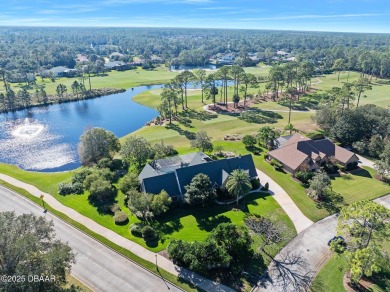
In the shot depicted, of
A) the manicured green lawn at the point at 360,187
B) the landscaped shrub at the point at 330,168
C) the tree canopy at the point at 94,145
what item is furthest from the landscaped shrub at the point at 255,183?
the tree canopy at the point at 94,145

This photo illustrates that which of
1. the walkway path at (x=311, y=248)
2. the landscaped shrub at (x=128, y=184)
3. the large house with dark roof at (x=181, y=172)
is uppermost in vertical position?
the large house with dark roof at (x=181, y=172)

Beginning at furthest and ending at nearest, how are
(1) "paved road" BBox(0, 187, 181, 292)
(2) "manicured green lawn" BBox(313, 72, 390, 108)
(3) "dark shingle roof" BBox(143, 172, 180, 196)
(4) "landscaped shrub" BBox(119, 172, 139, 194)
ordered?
(2) "manicured green lawn" BBox(313, 72, 390, 108)
(4) "landscaped shrub" BBox(119, 172, 139, 194)
(3) "dark shingle roof" BBox(143, 172, 180, 196)
(1) "paved road" BBox(0, 187, 181, 292)

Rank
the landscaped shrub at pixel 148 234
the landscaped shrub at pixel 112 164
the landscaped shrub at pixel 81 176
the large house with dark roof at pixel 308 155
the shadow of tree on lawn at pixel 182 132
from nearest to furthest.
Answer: the landscaped shrub at pixel 148 234 → the landscaped shrub at pixel 81 176 → the large house with dark roof at pixel 308 155 → the landscaped shrub at pixel 112 164 → the shadow of tree on lawn at pixel 182 132

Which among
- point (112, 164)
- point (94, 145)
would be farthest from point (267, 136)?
point (94, 145)

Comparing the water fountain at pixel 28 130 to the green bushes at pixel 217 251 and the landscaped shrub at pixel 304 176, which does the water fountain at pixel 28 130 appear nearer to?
the green bushes at pixel 217 251

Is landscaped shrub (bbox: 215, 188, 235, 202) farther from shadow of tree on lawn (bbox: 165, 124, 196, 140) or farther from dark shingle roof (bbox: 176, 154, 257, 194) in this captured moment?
shadow of tree on lawn (bbox: 165, 124, 196, 140)

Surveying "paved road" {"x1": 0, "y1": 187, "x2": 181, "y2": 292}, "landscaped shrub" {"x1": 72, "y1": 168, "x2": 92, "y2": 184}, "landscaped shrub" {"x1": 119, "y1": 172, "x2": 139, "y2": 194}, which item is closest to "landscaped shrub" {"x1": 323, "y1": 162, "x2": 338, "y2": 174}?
"landscaped shrub" {"x1": 119, "y1": 172, "x2": 139, "y2": 194}

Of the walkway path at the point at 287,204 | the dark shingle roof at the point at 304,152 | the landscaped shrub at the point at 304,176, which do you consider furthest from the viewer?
the dark shingle roof at the point at 304,152

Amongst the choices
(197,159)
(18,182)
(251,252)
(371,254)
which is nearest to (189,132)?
(197,159)

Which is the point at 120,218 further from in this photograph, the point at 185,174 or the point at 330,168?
the point at 330,168
